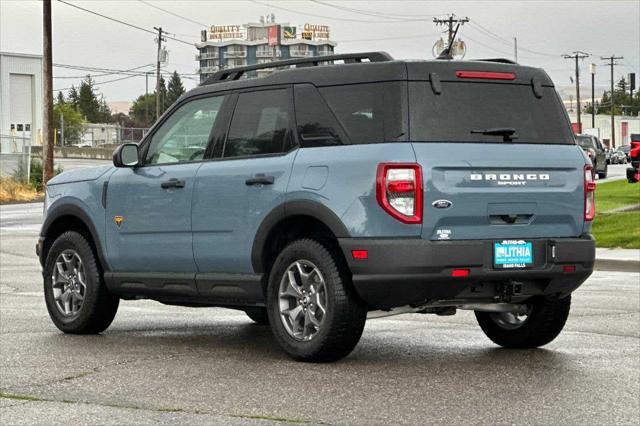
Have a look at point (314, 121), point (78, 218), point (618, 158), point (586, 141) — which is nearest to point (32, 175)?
point (586, 141)

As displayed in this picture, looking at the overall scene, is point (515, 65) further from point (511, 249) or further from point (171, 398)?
point (171, 398)

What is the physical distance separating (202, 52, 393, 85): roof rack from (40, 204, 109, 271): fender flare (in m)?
1.57

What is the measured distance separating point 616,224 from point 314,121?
18.5 metres

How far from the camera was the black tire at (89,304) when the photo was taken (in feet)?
35.2

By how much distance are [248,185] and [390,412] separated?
2.78m

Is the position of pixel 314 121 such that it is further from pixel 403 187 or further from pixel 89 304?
pixel 89 304

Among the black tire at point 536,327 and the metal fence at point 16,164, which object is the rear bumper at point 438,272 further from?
the metal fence at point 16,164

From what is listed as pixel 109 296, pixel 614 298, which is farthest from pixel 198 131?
pixel 614 298

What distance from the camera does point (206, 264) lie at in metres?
9.80

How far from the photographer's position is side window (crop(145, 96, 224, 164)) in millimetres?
10141

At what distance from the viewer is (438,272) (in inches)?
333

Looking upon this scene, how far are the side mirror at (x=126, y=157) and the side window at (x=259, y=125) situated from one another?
1042 millimetres

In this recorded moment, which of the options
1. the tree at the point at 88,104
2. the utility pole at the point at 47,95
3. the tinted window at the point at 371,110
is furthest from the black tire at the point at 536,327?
the tree at the point at 88,104

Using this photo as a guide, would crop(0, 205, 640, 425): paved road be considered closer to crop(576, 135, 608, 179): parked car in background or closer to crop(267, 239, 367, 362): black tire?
crop(267, 239, 367, 362): black tire
